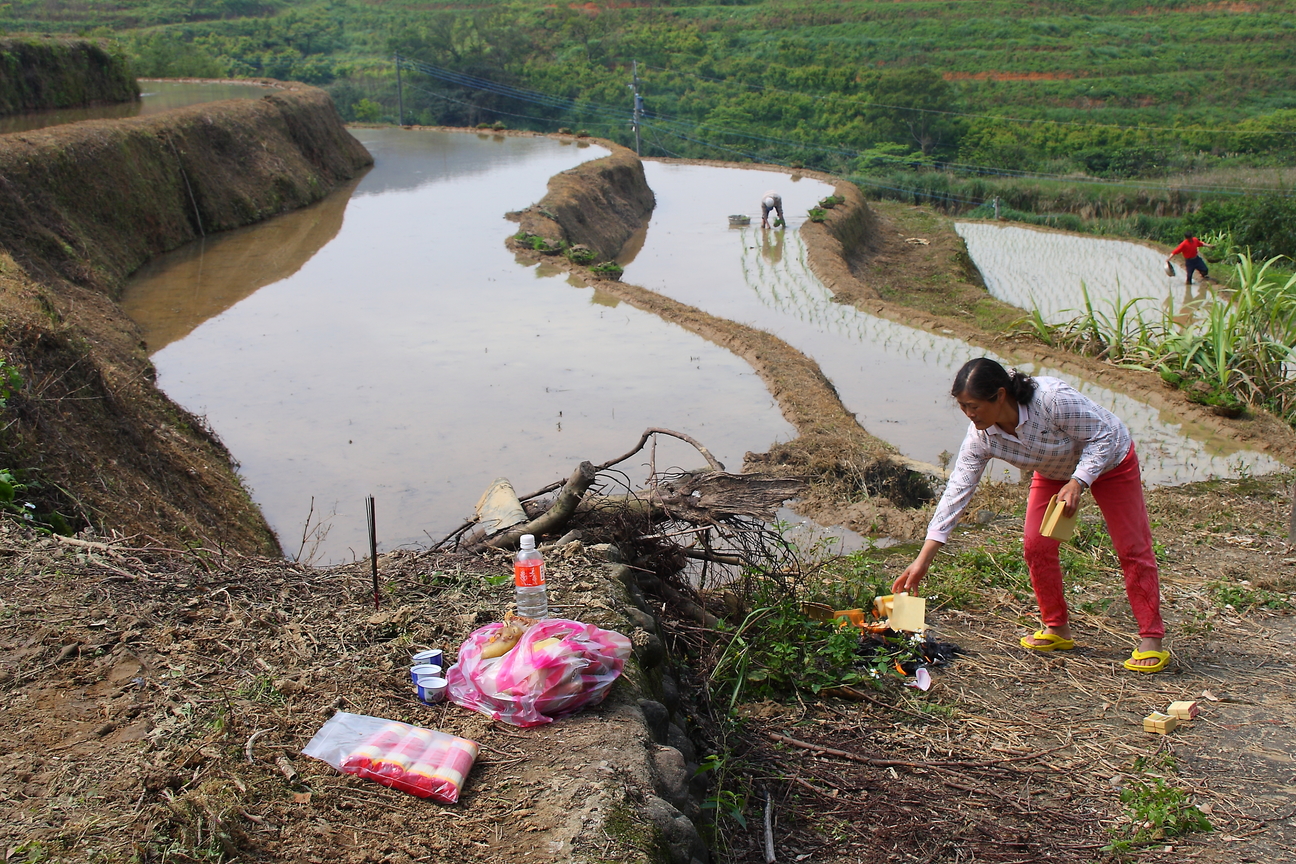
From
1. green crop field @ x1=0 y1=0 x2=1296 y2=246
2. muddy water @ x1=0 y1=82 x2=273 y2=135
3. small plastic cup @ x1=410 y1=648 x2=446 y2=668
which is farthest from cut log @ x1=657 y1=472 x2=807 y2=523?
green crop field @ x1=0 y1=0 x2=1296 y2=246

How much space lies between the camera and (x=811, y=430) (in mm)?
8641

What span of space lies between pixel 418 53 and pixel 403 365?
4152 cm

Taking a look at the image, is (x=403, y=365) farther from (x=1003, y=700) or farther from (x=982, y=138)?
(x=982, y=138)

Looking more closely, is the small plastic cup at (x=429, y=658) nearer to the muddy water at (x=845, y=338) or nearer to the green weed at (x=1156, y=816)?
the green weed at (x=1156, y=816)

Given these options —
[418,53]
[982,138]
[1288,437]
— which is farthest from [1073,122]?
[1288,437]

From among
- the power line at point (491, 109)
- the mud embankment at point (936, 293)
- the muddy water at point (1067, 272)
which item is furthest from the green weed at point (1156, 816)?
the power line at point (491, 109)

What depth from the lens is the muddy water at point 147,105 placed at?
1803cm

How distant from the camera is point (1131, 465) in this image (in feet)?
12.0

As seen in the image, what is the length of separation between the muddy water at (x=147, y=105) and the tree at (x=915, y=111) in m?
24.5

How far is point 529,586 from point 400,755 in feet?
2.33

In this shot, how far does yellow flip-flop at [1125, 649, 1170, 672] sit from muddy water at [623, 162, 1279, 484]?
449 centimetres

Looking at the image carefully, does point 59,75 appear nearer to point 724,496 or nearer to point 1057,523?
point 724,496

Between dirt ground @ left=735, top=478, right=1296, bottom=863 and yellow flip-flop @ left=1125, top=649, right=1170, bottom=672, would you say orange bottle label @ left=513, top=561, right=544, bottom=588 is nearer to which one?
dirt ground @ left=735, top=478, right=1296, bottom=863

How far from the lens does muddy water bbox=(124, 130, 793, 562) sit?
8078 mm
